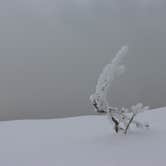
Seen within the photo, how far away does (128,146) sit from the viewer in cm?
279

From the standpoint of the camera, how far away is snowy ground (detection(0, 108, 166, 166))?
255cm

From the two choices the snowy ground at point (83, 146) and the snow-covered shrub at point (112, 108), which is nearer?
the snowy ground at point (83, 146)

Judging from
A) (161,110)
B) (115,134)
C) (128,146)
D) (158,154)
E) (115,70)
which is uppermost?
(161,110)

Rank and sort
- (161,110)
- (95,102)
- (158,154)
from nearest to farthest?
(158,154)
(95,102)
(161,110)

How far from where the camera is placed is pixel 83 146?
115 inches

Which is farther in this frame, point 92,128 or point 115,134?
point 92,128

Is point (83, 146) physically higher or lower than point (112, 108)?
lower

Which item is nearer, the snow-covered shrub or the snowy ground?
the snowy ground

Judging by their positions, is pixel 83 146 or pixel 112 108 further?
pixel 112 108

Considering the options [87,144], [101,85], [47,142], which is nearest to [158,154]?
[87,144]

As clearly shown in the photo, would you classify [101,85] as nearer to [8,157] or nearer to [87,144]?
[87,144]

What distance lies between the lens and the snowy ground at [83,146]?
8.36 feet

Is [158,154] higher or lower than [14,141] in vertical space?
lower

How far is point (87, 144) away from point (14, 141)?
0.85 meters
